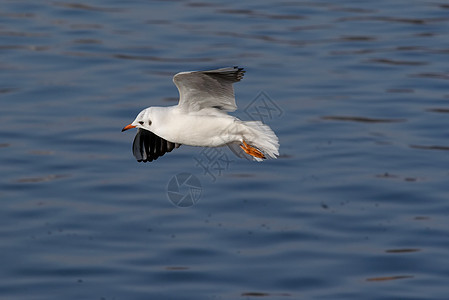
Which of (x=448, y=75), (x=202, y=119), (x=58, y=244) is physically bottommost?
(x=58, y=244)

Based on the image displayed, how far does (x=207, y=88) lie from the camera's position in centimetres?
1162

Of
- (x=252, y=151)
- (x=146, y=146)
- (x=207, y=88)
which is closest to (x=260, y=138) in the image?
(x=252, y=151)

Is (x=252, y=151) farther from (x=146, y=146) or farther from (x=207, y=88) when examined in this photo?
(x=146, y=146)

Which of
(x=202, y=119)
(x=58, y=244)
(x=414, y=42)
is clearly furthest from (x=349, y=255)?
(x=414, y=42)

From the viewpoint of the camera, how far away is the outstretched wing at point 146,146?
12648 millimetres

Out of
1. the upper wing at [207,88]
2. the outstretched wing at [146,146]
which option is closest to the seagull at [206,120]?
the upper wing at [207,88]

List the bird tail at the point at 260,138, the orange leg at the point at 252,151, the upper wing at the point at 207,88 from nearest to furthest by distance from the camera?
the upper wing at the point at 207,88 → the bird tail at the point at 260,138 → the orange leg at the point at 252,151

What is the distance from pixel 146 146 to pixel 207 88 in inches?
55.9

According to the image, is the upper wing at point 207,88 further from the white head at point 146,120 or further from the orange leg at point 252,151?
the orange leg at point 252,151

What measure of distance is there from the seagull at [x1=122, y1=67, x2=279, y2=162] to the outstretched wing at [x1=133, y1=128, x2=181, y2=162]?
679mm

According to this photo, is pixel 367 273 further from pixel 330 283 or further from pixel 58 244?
pixel 58 244

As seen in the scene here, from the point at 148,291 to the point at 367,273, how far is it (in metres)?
3.18

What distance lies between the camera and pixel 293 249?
16.8m

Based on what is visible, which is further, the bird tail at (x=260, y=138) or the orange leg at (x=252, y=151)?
the orange leg at (x=252, y=151)
